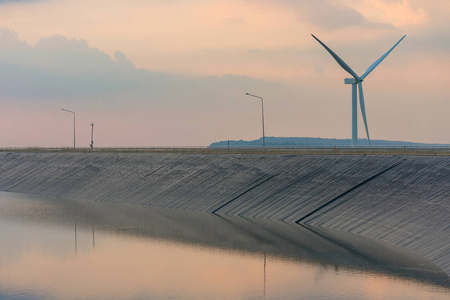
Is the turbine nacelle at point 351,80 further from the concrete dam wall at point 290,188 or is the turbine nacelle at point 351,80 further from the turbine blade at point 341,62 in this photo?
the concrete dam wall at point 290,188

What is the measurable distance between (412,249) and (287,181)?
104 ft

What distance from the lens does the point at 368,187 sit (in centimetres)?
7644

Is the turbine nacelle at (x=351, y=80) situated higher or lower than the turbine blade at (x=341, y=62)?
lower

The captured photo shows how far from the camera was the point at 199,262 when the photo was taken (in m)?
55.9

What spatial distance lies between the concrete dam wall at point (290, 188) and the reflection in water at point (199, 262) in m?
3.44

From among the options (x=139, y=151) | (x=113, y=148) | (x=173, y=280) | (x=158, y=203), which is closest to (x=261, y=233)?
(x=173, y=280)

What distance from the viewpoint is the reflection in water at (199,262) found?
148 feet

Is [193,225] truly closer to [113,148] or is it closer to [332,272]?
[332,272]

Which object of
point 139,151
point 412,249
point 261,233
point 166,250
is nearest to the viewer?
point 412,249

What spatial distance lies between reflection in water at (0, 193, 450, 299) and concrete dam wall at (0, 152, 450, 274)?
3.44 m

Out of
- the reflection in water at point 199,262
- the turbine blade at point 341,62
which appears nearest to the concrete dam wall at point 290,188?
the reflection in water at point 199,262

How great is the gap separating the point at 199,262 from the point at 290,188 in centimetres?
3162

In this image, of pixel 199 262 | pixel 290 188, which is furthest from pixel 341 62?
pixel 199 262

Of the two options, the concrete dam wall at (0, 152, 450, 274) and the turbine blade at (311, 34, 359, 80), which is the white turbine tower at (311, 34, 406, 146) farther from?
the concrete dam wall at (0, 152, 450, 274)
